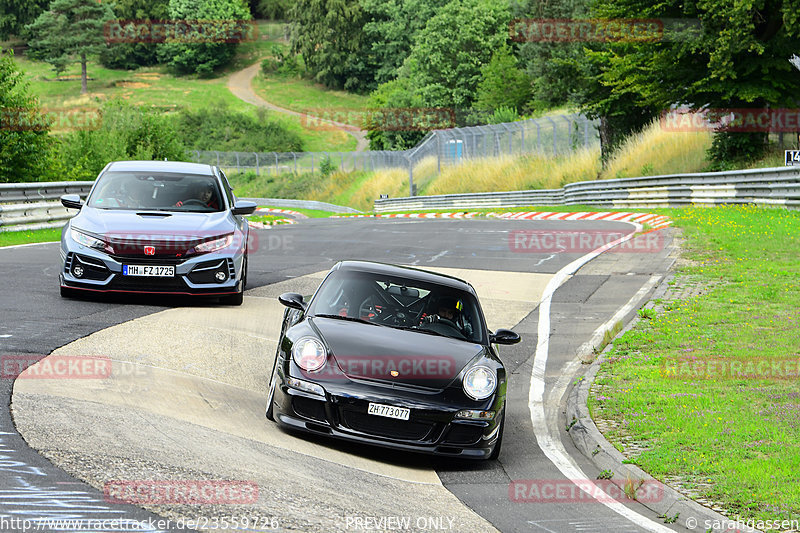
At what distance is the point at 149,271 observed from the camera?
39.5ft

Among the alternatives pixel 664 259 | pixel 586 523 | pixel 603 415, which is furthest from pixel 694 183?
pixel 586 523

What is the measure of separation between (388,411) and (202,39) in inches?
6016

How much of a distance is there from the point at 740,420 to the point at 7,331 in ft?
23.5

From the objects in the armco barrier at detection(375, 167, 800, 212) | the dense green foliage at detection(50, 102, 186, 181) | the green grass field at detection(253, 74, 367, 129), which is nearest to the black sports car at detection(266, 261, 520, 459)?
the armco barrier at detection(375, 167, 800, 212)

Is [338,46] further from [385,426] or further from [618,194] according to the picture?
[385,426]

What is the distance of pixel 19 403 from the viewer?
7.18m

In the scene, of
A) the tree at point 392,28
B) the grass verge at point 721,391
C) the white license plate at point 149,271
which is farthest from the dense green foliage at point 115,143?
the tree at point 392,28

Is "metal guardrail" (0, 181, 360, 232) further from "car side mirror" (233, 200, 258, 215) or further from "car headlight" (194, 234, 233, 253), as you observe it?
"car headlight" (194, 234, 233, 253)

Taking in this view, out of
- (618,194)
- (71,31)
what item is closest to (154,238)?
(618,194)

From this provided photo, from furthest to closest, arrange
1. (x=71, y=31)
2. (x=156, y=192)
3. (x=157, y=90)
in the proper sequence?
(x=71, y=31) → (x=157, y=90) → (x=156, y=192)

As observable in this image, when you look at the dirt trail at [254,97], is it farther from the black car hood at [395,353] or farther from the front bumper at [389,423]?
the front bumper at [389,423]

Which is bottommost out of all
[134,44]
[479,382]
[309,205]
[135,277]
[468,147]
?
[309,205]

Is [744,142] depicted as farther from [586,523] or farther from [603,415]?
[586,523]

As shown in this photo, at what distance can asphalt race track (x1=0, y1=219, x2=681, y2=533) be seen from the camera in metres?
5.62
